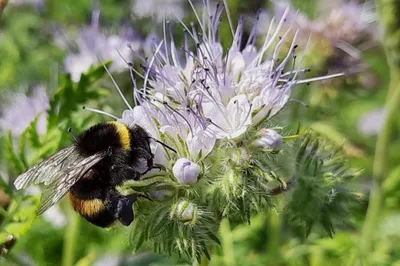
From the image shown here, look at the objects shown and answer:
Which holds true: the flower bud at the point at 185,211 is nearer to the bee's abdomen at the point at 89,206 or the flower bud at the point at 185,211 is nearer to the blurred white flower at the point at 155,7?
the bee's abdomen at the point at 89,206

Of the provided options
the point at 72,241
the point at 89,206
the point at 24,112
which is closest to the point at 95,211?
the point at 89,206

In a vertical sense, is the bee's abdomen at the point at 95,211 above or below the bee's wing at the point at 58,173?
below

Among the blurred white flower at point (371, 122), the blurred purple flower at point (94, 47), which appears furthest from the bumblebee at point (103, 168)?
the blurred white flower at point (371, 122)

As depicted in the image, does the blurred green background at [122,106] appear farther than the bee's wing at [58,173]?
Yes

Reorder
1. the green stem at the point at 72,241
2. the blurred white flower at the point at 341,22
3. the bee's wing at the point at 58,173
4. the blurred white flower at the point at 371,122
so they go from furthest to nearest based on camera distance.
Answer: the blurred white flower at the point at 371,122 < the blurred white flower at the point at 341,22 < the green stem at the point at 72,241 < the bee's wing at the point at 58,173

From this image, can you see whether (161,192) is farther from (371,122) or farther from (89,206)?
(371,122)

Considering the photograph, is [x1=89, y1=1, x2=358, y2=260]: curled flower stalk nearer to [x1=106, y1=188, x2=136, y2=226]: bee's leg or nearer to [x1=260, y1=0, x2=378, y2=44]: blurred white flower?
[x1=106, y1=188, x2=136, y2=226]: bee's leg
